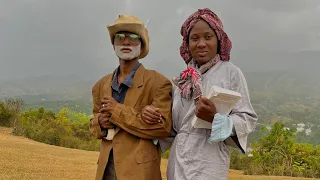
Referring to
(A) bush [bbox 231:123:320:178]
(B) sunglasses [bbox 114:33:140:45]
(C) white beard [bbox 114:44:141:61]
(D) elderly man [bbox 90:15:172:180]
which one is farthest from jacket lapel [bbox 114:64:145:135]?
(A) bush [bbox 231:123:320:178]

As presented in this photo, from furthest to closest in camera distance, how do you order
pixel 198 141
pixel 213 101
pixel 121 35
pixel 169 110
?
pixel 121 35 < pixel 169 110 < pixel 198 141 < pixel 213 101

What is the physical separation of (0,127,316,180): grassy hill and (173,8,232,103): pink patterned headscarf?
6579 millimetres

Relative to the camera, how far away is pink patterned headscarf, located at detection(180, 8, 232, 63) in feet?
7.88

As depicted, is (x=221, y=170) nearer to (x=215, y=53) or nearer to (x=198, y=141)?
(x=198, y=141)

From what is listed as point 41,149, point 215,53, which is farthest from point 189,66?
point 41,149

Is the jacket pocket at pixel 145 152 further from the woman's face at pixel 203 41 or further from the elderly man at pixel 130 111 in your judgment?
the woman's face at pixel 203 41

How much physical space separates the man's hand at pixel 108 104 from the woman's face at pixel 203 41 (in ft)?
2.03

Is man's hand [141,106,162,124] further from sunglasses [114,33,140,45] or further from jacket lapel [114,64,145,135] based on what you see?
sunglasses [114,33,140,45]

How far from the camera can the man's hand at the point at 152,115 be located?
8.19ft

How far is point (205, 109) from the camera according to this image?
220 cm

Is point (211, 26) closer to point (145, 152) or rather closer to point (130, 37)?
point (130, 37)

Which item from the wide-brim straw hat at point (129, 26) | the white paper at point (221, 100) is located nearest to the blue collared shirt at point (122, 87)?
the wide-brim straw hat at point (129, 26)

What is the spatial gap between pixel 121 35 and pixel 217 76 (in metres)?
0.75

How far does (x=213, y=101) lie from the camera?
221 centimetres
